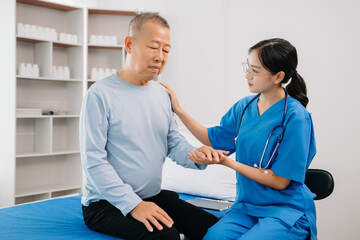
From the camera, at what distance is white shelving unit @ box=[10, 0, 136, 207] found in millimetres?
3662

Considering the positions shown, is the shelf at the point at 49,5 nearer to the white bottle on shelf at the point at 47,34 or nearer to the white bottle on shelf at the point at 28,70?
the white bottle on shelf at the point at 47,34

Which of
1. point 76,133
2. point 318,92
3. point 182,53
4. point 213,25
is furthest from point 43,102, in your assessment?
point 318,92

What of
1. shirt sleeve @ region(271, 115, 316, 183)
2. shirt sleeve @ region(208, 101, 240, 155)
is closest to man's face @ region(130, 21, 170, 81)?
shirt sleeve @ region(208, 101, 240, 155)

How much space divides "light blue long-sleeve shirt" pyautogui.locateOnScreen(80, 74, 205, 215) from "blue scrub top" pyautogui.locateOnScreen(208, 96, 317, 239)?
9.9 inches

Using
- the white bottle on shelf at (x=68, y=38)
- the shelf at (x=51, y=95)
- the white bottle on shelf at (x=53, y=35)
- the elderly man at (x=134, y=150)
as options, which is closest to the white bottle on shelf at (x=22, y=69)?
the shelf at (x=51, y=95)

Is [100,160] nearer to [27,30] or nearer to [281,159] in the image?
[281,159]

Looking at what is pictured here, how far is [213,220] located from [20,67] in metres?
2.55

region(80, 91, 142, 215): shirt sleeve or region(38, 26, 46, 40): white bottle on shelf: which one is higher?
region(38, 26, 46, 40): white bottle on shelf

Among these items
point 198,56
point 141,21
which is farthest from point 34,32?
point 141,21

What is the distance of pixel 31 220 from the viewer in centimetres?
171

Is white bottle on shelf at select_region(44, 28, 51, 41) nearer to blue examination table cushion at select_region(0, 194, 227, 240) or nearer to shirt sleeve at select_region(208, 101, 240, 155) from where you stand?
blue examination table cushion at select_region(0, 194, 227, 240)

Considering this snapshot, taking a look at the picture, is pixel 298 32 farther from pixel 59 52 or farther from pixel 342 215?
pixel 59 52

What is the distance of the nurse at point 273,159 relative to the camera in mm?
1492

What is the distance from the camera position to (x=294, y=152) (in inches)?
59.1
